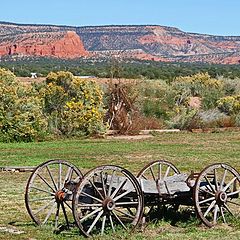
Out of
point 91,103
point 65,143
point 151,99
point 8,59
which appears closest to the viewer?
point 65,143

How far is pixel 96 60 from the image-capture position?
12850cm

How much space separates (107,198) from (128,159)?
13761 millimetres

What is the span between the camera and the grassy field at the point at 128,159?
33.7ft

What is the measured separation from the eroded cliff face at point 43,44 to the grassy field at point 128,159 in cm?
10337

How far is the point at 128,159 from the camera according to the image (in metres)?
23.7

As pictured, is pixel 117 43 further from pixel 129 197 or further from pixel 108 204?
pixel 108 204

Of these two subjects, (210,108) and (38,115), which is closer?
(38,115)

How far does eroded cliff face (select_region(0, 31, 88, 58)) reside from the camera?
134125 mm

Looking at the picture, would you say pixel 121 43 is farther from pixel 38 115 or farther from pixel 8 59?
pixel 38 115

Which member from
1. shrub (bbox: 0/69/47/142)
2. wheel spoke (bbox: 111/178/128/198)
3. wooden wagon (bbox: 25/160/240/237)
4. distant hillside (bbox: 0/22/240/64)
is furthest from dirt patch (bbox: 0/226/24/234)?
distant hillside (bbox: 0/22/240/64)

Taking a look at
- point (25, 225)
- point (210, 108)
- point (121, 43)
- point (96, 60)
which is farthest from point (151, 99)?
point (121, 43)

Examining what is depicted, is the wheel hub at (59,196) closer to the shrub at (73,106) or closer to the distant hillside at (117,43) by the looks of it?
the shrub at (73,106)

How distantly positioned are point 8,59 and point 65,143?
99274 millimetres

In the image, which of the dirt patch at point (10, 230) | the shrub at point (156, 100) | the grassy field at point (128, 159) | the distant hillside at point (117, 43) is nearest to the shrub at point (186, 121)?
the shrub at point (156, 100)
